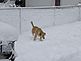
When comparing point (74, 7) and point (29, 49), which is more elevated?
point (74, 7)

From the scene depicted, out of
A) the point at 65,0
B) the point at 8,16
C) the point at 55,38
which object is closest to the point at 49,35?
the point at 55,38

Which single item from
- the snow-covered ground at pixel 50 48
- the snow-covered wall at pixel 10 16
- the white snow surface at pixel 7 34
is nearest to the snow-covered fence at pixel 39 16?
the snow-covered wall at pixel 10 16

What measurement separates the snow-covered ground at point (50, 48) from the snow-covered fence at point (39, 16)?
0.54 metres

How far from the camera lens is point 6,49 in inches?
140

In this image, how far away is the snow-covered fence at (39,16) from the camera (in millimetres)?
11258

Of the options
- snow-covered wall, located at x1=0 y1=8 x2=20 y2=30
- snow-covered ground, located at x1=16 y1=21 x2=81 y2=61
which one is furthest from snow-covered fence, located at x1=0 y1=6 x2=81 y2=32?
snow-covered ground, located at x1=16 y1=21 x2=81 y2=61

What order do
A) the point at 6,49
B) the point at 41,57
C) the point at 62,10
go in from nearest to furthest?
the point at 6,49
the point at 41,57
the point at 62,10

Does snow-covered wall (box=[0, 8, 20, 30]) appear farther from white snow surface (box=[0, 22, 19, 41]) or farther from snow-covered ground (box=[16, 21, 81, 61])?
white snow surface (box=[0, 22, 19, 41])

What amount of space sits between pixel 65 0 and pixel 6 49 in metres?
20.7

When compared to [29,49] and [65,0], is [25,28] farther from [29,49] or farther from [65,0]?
[65,0]

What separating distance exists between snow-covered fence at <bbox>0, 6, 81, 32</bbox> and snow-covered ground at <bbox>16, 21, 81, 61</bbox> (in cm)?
54

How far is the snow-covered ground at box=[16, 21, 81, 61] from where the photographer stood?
7.13m

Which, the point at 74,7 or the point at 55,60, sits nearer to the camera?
the point at 55,60

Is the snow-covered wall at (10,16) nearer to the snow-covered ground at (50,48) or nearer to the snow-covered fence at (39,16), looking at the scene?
the snow-covered fence at (39,16)
